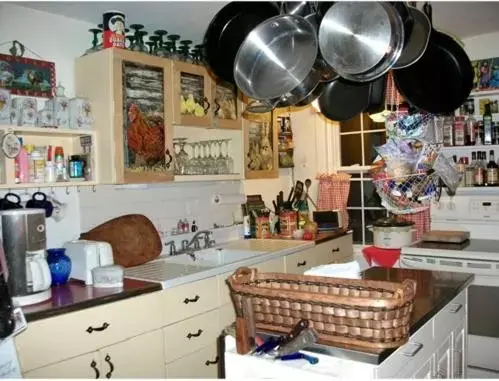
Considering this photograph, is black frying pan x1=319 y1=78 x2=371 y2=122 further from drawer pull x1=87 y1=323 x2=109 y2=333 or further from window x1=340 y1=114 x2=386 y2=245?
window x1=340 y1=114 x2=386 y2=245

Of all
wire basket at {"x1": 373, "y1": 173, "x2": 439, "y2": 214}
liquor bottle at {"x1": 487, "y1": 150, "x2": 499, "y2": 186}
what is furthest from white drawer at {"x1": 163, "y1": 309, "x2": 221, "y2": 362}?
liquor bottle at {"x1": 487, "y1": 150, "x2": 499, "y2": 186}

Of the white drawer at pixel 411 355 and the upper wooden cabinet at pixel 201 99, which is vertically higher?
the upper wooden cabinet at pixel 201 99

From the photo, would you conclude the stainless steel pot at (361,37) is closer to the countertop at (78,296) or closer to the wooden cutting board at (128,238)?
the countertop at (78,296)

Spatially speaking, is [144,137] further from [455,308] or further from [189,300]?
[455,308]

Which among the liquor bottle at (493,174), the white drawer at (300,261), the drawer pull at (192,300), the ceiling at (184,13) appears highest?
the ceiling at (184,13)

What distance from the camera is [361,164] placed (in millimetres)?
4195

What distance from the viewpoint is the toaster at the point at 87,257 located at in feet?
7.82

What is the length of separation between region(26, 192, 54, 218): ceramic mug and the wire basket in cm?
175

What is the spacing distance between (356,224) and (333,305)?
2.97 m

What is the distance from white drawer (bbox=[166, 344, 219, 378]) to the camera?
244 centimetres

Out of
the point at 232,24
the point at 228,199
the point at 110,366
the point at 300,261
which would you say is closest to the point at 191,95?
the point at 228,199

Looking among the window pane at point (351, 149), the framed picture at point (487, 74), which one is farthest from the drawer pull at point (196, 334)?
the framed picture at point (487, 74)

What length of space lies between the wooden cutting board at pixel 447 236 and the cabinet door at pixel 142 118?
2.04 m

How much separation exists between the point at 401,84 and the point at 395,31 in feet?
1.80
